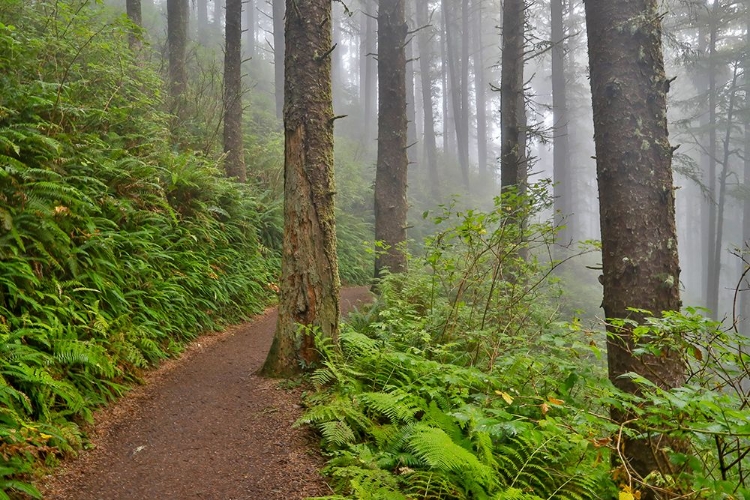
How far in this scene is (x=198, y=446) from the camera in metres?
3.84

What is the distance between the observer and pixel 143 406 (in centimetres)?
456

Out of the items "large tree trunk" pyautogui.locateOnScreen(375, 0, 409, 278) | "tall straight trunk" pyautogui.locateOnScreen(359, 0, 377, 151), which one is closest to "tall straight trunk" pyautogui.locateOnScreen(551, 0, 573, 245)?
"tall straight trunk" pyautogui.locateOnScreen(359, 0, 377, 151)

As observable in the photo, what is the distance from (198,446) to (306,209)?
2.67 m

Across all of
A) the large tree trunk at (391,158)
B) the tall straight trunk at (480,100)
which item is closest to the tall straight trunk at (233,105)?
the large tree trunk at (391,158)

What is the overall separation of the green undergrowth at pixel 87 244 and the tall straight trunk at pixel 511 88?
19.6ft

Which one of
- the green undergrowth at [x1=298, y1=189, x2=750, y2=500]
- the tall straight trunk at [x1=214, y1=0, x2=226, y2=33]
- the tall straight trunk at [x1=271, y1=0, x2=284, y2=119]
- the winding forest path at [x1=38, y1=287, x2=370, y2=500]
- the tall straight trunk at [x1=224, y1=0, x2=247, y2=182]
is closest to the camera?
the green undergrowth at [x1=298, y1=189, x2=750, y2=500]

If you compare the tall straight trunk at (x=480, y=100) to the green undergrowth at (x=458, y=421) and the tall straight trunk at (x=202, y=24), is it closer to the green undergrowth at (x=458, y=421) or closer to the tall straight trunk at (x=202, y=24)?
the tall straight trunk at (x=202, y=24)

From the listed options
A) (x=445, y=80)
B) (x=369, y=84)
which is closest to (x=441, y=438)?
(x=369, y=84)

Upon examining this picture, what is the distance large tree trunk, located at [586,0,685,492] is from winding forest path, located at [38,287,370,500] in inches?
115

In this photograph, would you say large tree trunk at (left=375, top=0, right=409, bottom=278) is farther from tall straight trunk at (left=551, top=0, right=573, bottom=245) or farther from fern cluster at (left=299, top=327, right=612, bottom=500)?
tall straight trunk at (left=551, top=0, right=573, bottom=245)

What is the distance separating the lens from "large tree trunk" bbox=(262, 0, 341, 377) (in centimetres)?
511

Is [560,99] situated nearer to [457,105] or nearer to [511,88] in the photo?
[457,105]

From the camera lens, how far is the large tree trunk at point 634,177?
3.91 meters

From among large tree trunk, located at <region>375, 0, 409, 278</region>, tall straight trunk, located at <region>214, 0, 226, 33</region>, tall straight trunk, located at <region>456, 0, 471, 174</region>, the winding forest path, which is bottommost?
the winding forest path
